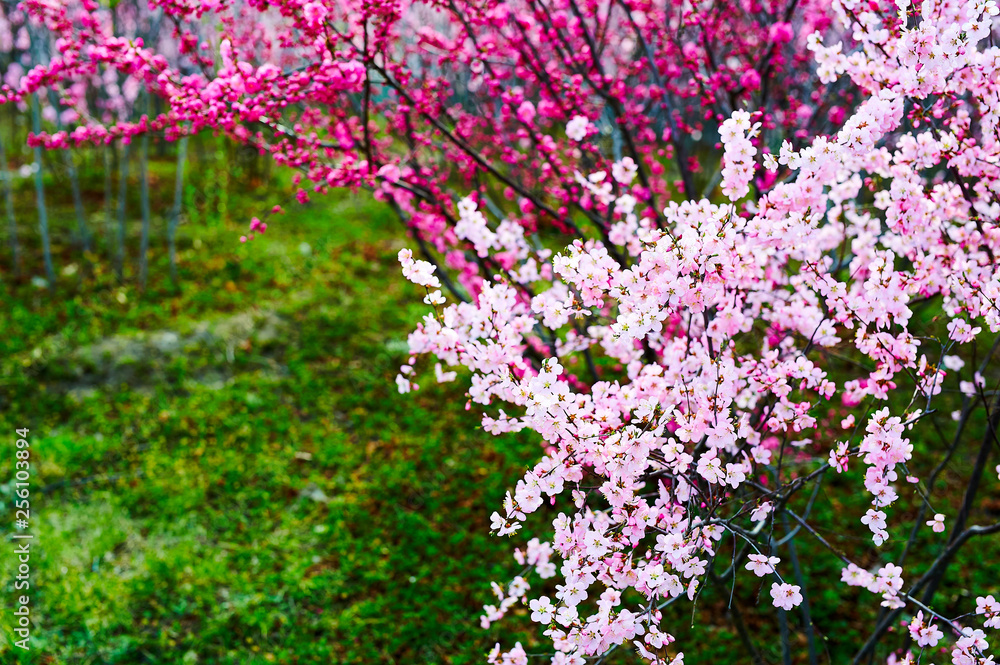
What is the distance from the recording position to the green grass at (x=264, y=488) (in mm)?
3479

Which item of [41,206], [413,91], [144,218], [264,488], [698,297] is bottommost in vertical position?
[264,488]

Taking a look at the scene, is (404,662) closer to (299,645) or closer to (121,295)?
(299,645)

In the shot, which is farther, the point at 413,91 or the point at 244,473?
the point at 244,473

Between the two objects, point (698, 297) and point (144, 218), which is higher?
point (144, 218)

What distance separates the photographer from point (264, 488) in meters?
4.46

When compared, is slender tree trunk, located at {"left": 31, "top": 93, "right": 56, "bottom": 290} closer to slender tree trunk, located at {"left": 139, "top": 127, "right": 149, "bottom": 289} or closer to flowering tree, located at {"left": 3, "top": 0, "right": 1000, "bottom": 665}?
slender tree trunk, located at {"left": 139, "top": 127, "right": 149, "bottom": 289}

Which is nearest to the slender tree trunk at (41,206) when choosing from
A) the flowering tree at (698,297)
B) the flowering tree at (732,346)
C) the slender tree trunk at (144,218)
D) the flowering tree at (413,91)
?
the slender tree trunk at (144,218)

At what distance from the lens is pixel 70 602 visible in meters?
3.46

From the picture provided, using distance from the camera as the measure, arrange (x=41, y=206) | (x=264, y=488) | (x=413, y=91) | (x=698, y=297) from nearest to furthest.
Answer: (x=698, y=297), (x=413, y=91), (x=264, y=488), (x=41, y=206)

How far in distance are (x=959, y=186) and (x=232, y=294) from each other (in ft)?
19.8

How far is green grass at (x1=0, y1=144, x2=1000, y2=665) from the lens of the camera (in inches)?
137

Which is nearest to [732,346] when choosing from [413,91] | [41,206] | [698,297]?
[698,297]

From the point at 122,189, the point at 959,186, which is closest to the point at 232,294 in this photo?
the point at 122,189

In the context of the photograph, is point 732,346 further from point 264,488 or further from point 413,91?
point 264,488
